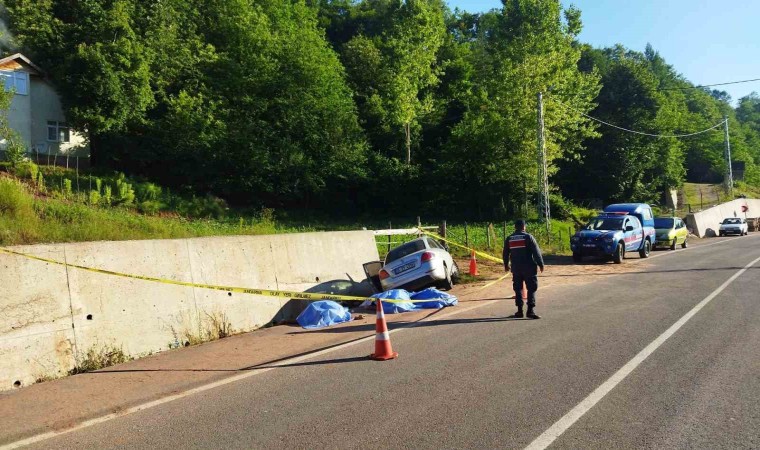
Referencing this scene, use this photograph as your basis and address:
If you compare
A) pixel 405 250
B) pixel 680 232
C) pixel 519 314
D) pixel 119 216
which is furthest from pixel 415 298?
pixel 680 232

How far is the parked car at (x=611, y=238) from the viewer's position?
2028cm

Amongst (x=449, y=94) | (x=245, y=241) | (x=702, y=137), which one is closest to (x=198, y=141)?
(x=449, y=94)

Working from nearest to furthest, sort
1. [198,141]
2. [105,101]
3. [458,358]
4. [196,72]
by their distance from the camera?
[458,358]
[105,101]
[198,141]
[196,72]

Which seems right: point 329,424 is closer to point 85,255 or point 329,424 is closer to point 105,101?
point 85,255

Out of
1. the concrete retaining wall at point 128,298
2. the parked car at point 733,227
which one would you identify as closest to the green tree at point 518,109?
the parked car at point 733,227

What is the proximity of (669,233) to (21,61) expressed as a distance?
134 feet

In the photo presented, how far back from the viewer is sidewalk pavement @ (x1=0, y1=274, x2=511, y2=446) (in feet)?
17.4

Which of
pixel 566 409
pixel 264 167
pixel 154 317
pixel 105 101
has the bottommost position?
pixel 566 409

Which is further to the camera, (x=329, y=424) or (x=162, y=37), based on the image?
(x=162, y=37)

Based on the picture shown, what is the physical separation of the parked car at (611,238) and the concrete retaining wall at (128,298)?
1336 centimetres

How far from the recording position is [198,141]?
3981cm

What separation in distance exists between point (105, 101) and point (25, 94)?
557 cm

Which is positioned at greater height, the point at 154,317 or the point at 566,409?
the point at 154,317

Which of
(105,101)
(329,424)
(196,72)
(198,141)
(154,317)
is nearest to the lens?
(329,424)
